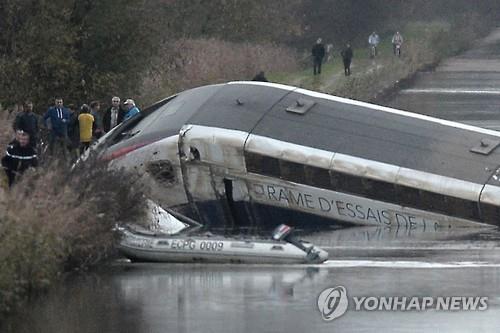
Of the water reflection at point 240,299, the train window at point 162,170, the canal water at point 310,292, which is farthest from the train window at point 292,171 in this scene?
the water reflection at point 240,299

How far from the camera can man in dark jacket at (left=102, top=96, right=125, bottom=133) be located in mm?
28219

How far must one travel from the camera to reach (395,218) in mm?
22172

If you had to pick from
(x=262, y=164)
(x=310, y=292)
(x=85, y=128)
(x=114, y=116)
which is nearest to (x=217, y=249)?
(x=310, y=292)

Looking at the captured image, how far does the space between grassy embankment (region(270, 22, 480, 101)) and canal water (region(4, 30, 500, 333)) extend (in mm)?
24031

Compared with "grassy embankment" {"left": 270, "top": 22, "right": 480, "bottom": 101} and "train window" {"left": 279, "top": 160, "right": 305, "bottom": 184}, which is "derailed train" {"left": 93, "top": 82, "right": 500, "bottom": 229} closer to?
"train window" {"left": 279, "top": 160, "right": 305, "bottom": 184}

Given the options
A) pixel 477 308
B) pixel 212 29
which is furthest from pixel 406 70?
pixel 477 308

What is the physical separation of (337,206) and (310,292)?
20.8 feet

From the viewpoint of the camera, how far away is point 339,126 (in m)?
23.1

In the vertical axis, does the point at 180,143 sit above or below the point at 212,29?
below

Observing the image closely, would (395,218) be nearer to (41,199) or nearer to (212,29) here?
(41,199)

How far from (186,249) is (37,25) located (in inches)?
549

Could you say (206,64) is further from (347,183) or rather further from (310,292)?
(310,292)

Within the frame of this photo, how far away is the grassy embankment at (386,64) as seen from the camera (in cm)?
4769

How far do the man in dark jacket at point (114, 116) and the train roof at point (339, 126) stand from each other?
12.6 ft
